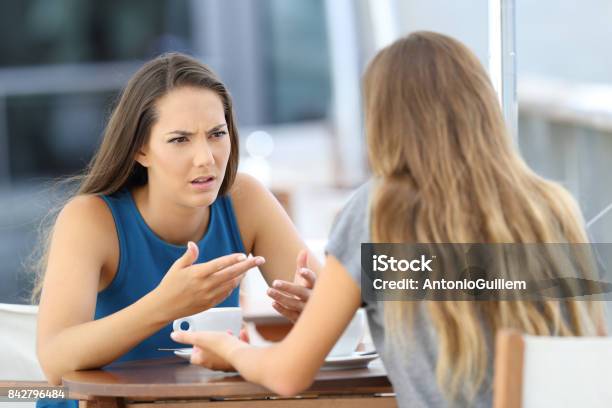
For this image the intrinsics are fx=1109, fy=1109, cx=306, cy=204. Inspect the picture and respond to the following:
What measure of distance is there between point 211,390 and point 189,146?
62 centimetres

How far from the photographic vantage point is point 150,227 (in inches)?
87.4

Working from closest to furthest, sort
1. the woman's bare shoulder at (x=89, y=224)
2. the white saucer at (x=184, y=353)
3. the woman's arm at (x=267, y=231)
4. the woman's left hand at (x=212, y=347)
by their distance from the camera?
the woman's left hand at (x=212, y=347) < the white saucer at (x=184, y=353) < the woman's bare shoulder at (x=89, y=224) < the woman's arm at (x=267, y=231)

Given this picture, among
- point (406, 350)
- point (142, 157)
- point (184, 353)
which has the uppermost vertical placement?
point (142, 157)

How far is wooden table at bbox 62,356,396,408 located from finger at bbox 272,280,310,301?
244 mm

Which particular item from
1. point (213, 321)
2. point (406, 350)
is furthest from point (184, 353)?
point (406, 350)

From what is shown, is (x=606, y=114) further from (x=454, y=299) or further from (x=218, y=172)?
(x=454, y=299)

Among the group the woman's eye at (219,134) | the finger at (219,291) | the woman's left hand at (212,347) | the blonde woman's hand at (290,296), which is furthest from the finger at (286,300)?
the woman's eye at (219,134)

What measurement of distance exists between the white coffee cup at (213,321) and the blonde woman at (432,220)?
0.25 m

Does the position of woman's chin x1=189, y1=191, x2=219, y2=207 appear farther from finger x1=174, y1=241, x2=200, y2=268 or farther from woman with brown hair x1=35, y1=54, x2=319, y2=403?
finger x1=174, y1=241, x2=200, y2=268

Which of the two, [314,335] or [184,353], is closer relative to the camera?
[314,335]

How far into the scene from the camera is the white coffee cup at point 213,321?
1890mm

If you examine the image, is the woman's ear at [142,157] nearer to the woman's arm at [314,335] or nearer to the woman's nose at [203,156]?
the woman's nose at [203,156]

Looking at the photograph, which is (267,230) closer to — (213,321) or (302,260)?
(302,260)

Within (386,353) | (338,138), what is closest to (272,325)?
(386,353)
